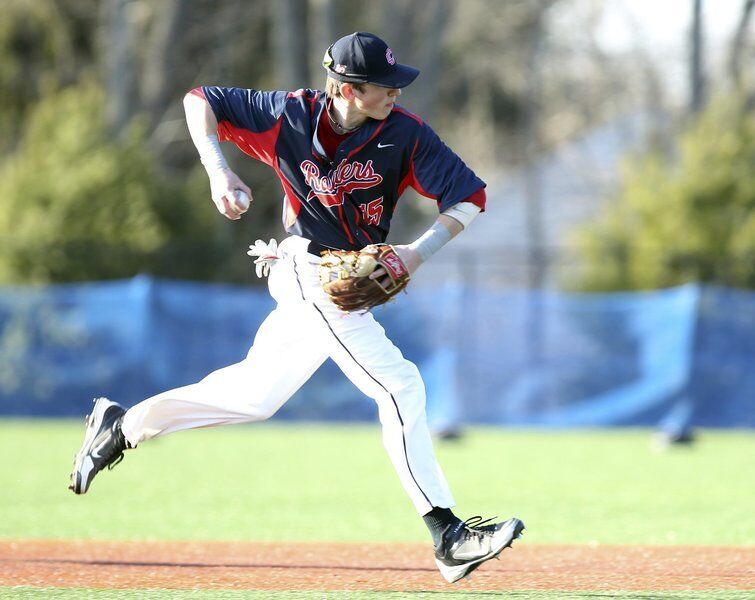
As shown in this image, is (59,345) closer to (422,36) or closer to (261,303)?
(261,303)

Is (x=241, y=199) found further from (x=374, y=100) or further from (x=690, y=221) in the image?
(x=690, y=221)

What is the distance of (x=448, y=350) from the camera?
14383mm

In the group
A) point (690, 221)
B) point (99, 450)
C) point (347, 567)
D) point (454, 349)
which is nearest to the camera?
point (99, 450)

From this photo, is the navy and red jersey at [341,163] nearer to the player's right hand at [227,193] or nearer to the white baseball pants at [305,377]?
the white baseball pants at [305,377]

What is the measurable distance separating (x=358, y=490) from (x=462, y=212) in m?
4.68

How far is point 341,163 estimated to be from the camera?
4.79m

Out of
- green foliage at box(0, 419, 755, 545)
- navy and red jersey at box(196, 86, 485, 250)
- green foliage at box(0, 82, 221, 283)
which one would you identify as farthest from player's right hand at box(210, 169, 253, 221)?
green foliage at box(0, 82, 221, 283)

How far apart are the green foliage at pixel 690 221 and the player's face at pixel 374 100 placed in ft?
41.7

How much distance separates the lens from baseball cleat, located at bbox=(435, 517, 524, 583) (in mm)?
4516

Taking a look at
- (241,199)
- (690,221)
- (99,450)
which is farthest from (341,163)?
(690,221)

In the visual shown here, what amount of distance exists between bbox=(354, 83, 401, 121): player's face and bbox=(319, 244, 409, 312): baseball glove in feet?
1.75

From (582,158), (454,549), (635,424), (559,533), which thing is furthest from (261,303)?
(582,158)

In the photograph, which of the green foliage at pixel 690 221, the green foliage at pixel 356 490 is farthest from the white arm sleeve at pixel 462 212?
the green foliage at pixel 690 221

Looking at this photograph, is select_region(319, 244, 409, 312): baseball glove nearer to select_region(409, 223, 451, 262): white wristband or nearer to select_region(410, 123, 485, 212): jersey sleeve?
select_region(409, 223, 451, 262): white wristband
